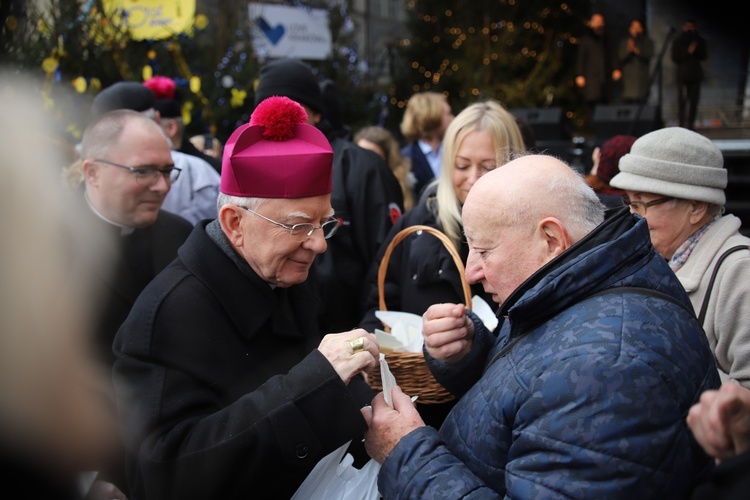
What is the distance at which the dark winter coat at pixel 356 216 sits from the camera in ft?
12.6

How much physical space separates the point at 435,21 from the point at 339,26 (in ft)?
15.1

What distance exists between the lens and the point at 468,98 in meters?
14.6

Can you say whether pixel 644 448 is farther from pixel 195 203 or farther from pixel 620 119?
pixel 620 119

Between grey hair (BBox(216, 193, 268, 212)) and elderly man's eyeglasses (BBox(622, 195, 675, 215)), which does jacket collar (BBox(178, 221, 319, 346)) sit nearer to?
grey hair (BBox(216, 193, 268, 212))

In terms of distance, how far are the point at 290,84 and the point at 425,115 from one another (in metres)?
2.50

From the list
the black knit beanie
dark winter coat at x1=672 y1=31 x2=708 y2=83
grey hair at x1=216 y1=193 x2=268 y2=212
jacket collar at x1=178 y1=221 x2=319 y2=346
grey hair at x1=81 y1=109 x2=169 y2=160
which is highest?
dark winter coat at x1=672 y1=31 x2=708 y2=83

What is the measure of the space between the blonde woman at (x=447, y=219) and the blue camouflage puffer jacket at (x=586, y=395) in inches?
47.3

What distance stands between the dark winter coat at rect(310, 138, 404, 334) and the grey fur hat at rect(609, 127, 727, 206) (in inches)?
64.4

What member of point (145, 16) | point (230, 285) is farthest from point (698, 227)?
point (145, 16)

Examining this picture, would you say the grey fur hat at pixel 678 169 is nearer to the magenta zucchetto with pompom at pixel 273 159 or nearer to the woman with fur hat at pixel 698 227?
the woman with fur hat at pixel 698 227

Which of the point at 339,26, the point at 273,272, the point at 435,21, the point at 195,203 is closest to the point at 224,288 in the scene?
the point at 273,272

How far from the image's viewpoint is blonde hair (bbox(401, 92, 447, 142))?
243 inches

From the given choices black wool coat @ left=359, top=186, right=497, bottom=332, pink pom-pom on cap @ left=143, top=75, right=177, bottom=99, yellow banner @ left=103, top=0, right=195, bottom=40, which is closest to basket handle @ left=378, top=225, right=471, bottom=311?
black wool coat @ left=359, top=186, right=497, bottom=332

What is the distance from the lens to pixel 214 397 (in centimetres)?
183
